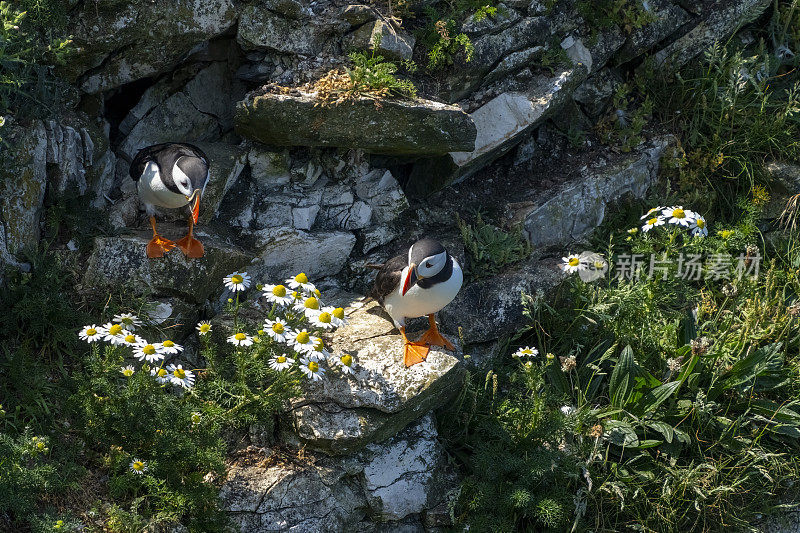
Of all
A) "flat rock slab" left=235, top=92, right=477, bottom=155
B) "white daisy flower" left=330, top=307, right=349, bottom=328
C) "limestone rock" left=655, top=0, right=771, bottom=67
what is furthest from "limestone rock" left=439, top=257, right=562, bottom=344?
"limestone rock" left=655, top=0, right=771, bottom=67

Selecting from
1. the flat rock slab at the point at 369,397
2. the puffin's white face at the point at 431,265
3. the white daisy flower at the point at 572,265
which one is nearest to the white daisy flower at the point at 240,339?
the flat rock slab at the point at 369,397

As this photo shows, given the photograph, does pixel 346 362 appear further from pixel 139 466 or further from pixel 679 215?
pixel 679 215

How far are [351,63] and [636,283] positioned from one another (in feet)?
9.41

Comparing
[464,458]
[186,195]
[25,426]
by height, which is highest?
[186,195]

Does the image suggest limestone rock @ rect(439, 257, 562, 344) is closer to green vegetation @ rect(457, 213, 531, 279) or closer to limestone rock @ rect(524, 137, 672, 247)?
green vegetation @ rect(457, 213, 531, 279)

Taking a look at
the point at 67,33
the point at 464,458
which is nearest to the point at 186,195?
the point at 67,33

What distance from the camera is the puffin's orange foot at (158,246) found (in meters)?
5.55

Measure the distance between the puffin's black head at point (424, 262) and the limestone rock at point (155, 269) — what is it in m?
1.46

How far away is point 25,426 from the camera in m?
4.71

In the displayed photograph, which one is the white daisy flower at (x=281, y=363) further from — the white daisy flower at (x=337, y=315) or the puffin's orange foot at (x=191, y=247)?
the puffin's orange foot at (x=191, y=247)

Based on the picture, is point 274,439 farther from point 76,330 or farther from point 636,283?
point 636,283

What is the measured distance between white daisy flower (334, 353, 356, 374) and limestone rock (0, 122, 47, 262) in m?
2.27

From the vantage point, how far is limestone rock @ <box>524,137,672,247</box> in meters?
6.85

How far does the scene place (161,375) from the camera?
177 inches
